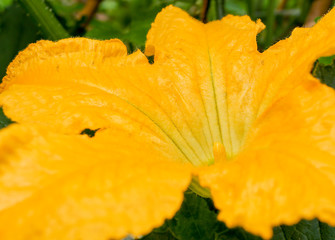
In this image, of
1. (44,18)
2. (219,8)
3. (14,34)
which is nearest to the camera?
(44,18)

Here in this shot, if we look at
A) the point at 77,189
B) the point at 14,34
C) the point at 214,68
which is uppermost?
the point at 14,34

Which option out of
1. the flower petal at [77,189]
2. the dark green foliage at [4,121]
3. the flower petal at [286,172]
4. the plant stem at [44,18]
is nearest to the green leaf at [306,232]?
the flower petal at [286,172]

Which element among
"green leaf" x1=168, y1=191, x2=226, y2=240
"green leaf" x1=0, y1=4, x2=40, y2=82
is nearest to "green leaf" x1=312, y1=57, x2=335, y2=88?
"green leaf" x1=168, y1=191, x2=226, y2=240

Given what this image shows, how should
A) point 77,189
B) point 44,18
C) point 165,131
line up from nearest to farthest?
1. point 77,189
2. point 165,131
3. point 44,18

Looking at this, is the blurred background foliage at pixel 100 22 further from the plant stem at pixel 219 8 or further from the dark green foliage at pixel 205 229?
the dark green foliage at pixel 205 229

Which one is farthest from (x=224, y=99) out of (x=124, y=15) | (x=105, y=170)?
(x=124, y=15)

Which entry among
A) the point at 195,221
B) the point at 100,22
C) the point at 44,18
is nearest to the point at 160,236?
the point at 195,221

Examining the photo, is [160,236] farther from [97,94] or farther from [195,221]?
[97,94]

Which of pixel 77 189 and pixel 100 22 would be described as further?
pixel 100 22
